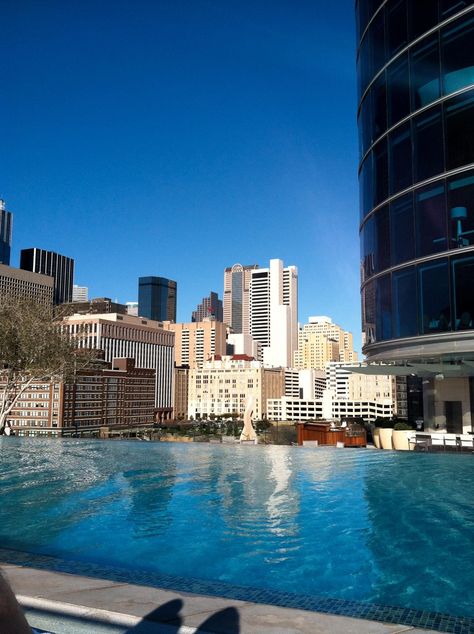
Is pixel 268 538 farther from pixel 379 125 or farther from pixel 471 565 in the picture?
pixel 379 125

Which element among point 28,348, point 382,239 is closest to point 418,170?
point 382,239

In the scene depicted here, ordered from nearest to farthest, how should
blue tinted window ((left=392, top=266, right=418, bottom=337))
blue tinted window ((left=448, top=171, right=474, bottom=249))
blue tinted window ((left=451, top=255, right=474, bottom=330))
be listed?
blue tinted window ((left=451, top=255, right=474, bottom=330))
blue tinted window ((left=448, top=171, right=474, bottom=249))
blue tinted window ((left=392, top=266, right=418, bottom=337))

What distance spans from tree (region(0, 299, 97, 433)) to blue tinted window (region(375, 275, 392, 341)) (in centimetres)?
1463

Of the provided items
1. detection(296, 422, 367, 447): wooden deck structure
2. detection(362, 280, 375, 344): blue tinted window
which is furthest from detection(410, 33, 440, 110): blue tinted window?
detection(296, 422, 367, 447): wooden deck structure

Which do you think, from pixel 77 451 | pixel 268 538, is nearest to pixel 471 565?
pixel 268 538

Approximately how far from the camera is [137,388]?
189875mm

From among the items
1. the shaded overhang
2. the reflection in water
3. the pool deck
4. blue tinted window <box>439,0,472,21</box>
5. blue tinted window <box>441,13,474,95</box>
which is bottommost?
the reflection in water

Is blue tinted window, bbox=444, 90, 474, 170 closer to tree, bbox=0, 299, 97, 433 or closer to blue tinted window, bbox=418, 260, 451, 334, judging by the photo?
blue tinted window, bbox=418, 260, 451, 334

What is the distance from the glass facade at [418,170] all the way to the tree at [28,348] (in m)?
15.3

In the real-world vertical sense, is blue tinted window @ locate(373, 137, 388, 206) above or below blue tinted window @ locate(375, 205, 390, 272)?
above

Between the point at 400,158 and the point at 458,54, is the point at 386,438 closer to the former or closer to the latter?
the point at 400,158

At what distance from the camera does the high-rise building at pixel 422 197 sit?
68.4ft

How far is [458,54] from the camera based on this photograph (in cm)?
2138

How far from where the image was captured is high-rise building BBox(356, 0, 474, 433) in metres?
20.8
